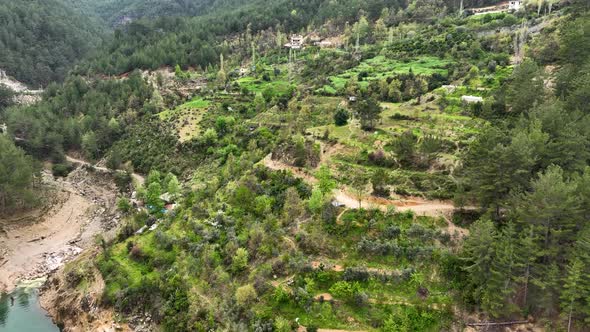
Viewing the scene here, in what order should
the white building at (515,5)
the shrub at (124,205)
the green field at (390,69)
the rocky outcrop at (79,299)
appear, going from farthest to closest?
the white building at (515,5)
the green field at (390,69)
the shrub at (124,205)
the rocky outcrop at (79,299)

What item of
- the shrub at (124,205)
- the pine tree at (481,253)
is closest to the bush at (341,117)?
the pine tree at (481,253)

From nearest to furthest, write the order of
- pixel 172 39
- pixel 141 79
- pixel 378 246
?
pixel 378 246 < pixel 141 79 < pixel 172 39

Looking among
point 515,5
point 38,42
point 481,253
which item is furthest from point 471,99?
point 38,42

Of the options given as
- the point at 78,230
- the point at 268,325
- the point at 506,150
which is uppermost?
the point at 506,150

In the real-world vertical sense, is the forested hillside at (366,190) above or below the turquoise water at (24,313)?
above

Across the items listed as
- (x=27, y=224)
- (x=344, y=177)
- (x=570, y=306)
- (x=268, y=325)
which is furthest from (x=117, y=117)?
(x=570, y=306)

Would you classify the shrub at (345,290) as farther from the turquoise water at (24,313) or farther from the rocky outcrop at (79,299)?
the turquoise water at (24,313)

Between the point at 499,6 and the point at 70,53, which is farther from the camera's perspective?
the point at 70,53

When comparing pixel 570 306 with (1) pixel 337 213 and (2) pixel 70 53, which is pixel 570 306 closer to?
(1) pixel 337 213
